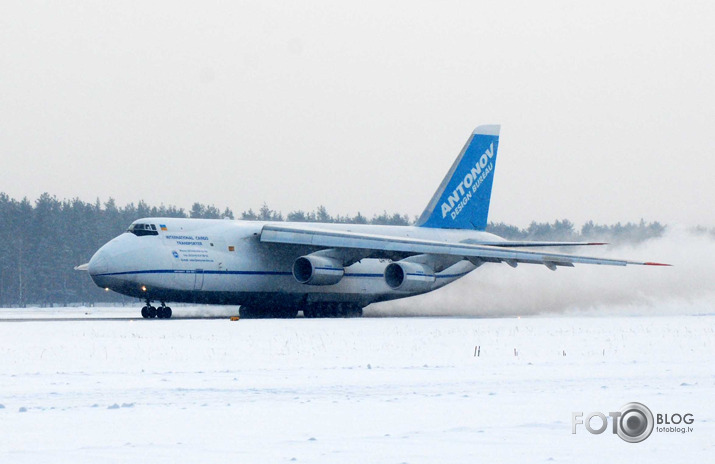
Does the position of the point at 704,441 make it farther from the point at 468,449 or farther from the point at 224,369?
the point at 224,369

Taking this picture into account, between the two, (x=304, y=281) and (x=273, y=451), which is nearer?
(x=273, y=451)

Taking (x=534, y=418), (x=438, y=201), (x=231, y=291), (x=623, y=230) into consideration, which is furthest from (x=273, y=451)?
(x=623, y=230)

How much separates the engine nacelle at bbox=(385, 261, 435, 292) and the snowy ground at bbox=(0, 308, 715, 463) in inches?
447

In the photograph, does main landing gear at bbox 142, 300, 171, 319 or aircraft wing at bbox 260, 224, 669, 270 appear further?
aircraft wing at bbox 260, 224, 669, 270

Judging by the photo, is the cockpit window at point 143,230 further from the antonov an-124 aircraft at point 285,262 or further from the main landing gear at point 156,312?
the main landing gear at point 156,312

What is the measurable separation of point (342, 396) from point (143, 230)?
21.4 m

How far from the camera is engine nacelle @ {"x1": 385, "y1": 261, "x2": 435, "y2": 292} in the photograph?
33.4m

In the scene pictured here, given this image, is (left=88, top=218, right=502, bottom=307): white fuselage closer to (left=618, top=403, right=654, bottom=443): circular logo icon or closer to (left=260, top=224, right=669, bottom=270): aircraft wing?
(left=260, top=224, right=669, bottom=270): aircraft wing

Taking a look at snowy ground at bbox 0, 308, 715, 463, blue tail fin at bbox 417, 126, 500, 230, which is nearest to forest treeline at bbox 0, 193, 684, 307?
blue tail fin at bbox 417, 126, 500, 230

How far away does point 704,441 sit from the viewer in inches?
325

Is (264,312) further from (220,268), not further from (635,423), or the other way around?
(635,423)

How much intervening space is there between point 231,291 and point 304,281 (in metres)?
2.34

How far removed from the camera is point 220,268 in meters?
32.4

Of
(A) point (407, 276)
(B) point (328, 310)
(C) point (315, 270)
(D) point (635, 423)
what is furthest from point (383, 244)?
(D) point (635, 423)
